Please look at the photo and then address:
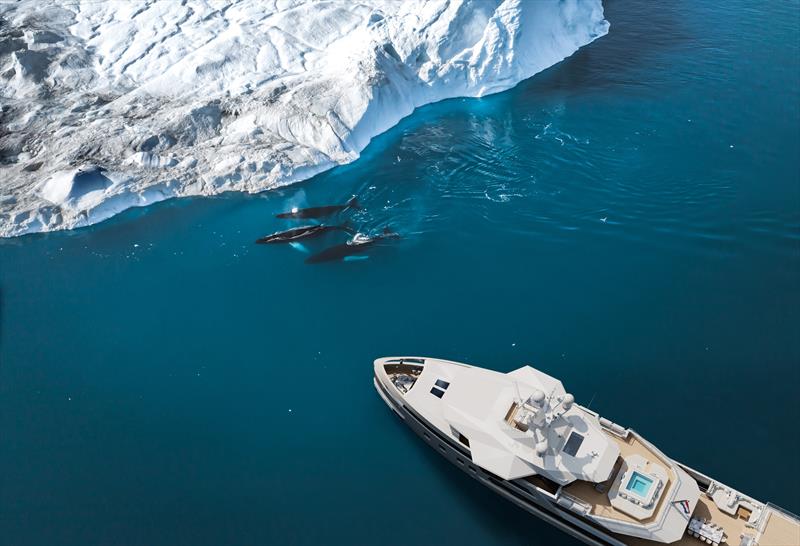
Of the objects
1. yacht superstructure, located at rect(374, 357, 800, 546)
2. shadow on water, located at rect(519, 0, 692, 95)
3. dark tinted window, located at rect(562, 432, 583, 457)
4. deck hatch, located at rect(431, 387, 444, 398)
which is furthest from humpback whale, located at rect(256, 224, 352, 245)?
shadow on water, located at rect(519, 0, 692, 95)

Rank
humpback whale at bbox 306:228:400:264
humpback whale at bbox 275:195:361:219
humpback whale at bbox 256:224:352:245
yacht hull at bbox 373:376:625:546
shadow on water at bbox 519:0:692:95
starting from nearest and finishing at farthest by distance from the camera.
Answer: yacht hull at bbox 373:376:625:546, humpback whale at bbox 306:228:400:264, humpback whale at bbox 256:224:352:245, humpback whale at bbox 275:195:361:219, shadow on water at bbox 519:0:692:95

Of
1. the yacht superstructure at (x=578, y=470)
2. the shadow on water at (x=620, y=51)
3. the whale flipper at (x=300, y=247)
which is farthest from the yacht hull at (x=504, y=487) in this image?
the shadow on water at (x=620, y=51)

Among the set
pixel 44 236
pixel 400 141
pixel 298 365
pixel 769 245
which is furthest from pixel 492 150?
pixel 44 236

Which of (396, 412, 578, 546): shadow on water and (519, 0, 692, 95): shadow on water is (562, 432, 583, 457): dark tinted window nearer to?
(396, 412, 578, 546): shadow on water

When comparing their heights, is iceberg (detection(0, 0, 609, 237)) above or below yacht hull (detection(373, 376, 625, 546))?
above

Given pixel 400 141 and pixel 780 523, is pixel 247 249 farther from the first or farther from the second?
pixel 780 523

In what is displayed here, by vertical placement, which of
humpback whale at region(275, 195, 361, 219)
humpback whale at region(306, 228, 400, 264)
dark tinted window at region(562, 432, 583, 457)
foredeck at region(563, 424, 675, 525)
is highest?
humpback whale at region(275, 195, 361, 219)

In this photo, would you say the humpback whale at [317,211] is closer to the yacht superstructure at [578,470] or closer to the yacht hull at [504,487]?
the yacht hull at [504,487]
